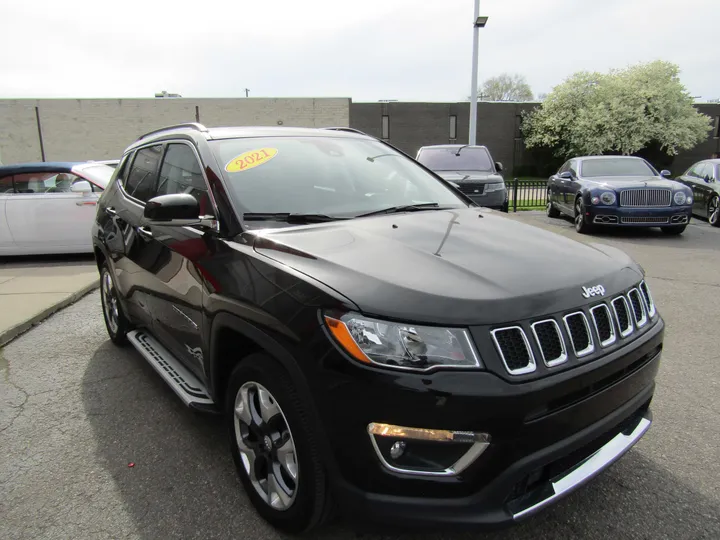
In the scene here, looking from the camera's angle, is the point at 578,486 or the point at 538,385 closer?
the point at 538,385

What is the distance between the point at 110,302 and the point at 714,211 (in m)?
12.7

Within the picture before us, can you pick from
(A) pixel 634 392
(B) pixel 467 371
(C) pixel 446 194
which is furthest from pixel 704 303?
(B) pixel 467 371

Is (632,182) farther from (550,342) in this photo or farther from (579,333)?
(550,342)

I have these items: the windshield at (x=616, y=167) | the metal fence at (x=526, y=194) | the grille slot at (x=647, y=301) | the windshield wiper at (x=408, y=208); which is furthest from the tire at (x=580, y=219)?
the grille slot at (x=647, y=301)

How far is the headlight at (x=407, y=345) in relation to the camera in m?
1.70

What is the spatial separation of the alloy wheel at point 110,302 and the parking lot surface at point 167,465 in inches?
9.6

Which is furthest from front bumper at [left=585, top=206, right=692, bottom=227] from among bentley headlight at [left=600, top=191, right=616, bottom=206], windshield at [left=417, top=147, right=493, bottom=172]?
windshield at [left=417, top=147, right=493, bottom=172]

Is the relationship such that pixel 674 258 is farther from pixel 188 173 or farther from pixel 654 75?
pixel 654 75

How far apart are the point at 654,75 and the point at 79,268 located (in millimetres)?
41543

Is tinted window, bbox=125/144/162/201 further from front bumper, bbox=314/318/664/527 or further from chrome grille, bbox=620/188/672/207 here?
chrome grille, bbox=620/188/672/207

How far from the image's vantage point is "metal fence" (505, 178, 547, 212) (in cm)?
1623

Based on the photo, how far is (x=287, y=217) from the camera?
2.59 m

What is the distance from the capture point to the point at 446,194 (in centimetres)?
346

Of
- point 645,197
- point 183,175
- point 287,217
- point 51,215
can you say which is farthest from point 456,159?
point 287,217
